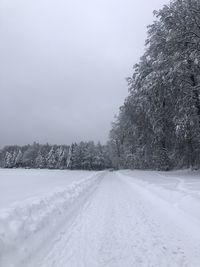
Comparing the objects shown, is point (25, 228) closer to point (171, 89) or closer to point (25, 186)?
point (25, 186)

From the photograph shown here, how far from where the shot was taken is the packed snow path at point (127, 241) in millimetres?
4770

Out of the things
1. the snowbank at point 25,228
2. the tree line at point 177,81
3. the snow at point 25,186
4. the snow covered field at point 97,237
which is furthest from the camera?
the tree line at point 177,81

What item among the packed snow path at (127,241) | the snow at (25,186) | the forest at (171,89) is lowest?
the packed snow path at (127,241)

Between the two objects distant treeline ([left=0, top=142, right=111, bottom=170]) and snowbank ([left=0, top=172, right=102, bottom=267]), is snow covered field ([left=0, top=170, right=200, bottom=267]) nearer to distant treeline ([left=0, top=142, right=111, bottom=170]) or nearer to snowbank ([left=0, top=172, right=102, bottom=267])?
snowbank ([left=0, top=172, right=102, bottom=267])

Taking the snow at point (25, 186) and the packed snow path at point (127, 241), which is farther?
the snow at point (25, 186)

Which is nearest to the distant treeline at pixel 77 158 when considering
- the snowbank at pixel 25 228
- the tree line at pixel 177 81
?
the tree line at pixel 177 81

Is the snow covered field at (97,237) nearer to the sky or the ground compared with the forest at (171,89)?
nearer to the ground

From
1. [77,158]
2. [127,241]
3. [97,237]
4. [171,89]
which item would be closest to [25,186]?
[171,89]

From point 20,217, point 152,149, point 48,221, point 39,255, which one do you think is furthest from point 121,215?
point 152,149

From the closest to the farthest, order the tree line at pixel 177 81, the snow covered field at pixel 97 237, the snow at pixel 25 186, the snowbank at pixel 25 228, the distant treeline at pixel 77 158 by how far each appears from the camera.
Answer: the snowbank at pixel 25 228, the snow covered field at pixel 97 237, the snow at pixel 25 186, the tree line at pixel 177 81, the distant treeline at pixel 77 158

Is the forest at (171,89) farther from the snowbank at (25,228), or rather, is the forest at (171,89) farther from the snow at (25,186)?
the snowbank at (25,228)

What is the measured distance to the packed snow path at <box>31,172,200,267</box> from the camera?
15.6 ft

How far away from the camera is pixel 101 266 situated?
14.9ft

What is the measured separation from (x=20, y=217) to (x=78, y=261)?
1.79 metres
